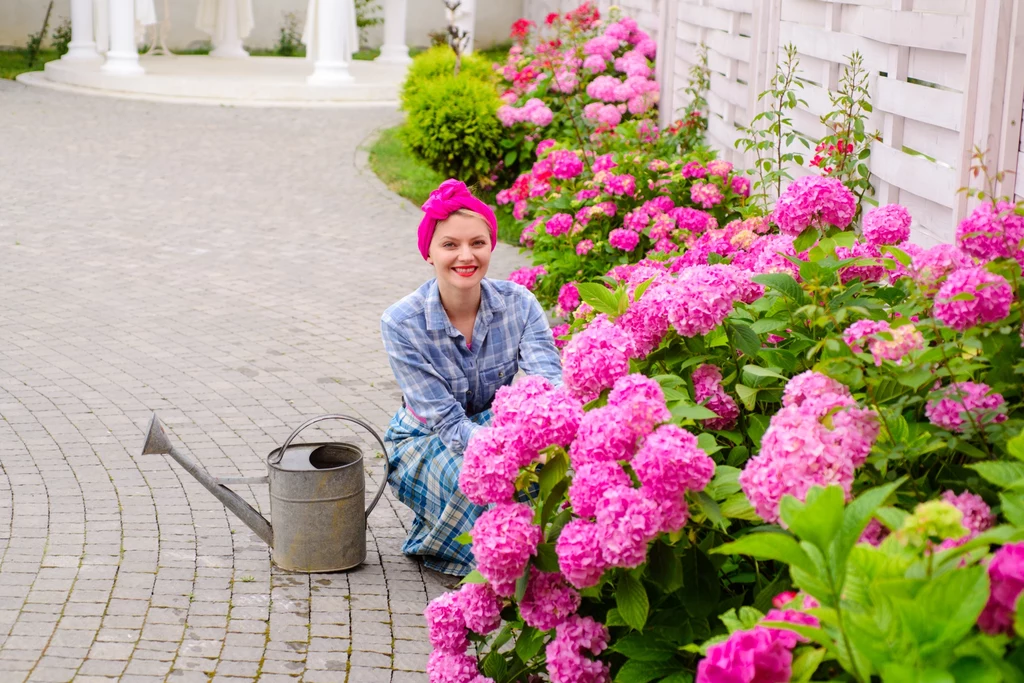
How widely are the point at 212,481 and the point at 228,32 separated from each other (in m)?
18.5

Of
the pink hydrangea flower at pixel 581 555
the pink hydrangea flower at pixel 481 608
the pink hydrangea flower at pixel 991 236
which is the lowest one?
the pink hydrangea flower at pixel 481 608

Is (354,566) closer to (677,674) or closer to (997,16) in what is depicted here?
(677,674)

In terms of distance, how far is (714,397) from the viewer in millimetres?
2438

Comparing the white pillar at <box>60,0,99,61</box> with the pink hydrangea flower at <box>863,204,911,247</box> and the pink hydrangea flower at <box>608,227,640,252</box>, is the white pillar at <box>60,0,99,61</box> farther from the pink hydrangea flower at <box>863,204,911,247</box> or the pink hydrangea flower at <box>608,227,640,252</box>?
the pink hydrangea flower at <box>863,204,911,247</box>

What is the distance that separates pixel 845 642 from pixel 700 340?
1.10 meters

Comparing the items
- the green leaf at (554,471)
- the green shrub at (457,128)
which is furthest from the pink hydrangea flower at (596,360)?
the green shrub at (457,128)

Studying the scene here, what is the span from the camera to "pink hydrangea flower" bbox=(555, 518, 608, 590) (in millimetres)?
2104

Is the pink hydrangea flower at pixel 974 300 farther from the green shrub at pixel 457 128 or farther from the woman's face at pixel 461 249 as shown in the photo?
the green shrub at pixel 457 128

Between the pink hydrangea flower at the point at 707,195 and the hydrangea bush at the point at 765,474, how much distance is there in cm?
338

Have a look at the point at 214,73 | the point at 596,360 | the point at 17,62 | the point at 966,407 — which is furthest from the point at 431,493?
the point at 17,62

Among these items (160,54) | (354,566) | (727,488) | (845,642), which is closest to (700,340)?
(727,488)

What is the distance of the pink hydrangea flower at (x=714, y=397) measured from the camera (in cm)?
243

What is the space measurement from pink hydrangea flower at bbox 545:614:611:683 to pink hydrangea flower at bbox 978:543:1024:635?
1048 mm

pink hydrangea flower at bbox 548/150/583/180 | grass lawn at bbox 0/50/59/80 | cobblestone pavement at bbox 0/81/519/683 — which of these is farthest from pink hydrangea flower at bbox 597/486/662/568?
grass lawn at bbox 0/50/59/80
